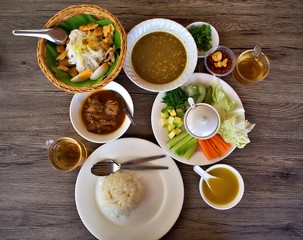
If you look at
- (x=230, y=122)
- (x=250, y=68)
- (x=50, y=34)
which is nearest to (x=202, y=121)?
(x=230, y=122)

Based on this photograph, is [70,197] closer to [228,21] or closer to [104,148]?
[104,148]

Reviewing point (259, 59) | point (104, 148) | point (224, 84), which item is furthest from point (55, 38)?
point (259, 59)

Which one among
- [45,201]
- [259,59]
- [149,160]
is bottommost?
[45,201]

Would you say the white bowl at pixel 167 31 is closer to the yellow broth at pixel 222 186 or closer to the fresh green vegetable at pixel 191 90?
the fresh green vegetable at pixel 191 90

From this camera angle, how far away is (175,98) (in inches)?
68.5

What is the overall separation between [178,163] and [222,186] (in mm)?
305

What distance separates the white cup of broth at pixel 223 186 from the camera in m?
1.69

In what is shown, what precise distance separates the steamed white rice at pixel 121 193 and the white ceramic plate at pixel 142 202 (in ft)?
0.16

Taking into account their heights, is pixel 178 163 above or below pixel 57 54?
below

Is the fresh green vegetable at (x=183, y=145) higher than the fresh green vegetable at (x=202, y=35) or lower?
lower

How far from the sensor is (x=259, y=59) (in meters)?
1.83

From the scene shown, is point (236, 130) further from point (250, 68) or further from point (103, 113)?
point (103, 113)

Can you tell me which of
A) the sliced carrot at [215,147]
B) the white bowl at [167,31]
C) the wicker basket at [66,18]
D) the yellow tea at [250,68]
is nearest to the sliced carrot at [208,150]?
the sliced carrot at [215,147]

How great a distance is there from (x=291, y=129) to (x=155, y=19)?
3.71 ft
